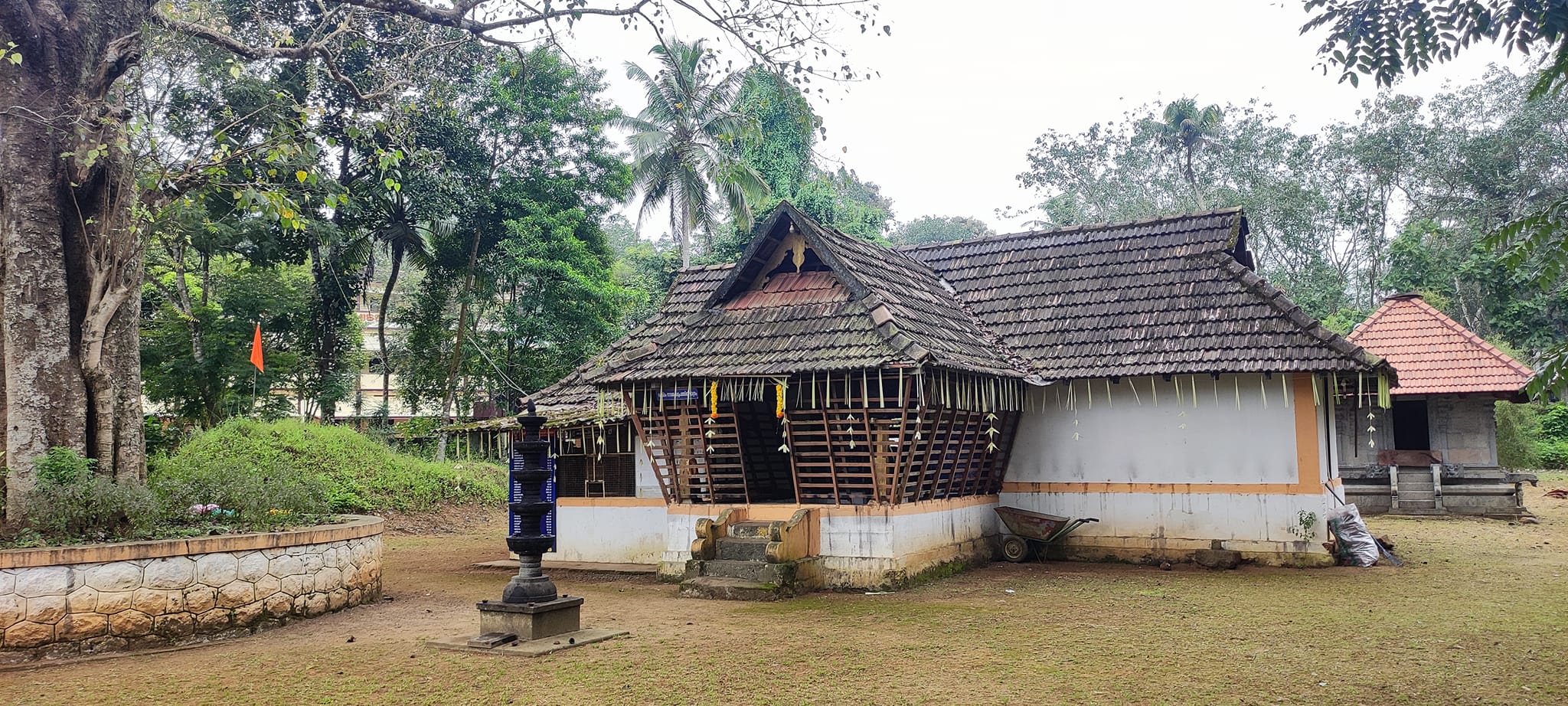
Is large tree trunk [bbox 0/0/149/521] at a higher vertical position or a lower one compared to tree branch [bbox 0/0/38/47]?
lower

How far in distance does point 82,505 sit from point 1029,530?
1005cm

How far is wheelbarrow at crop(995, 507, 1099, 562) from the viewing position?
12695 millimetres

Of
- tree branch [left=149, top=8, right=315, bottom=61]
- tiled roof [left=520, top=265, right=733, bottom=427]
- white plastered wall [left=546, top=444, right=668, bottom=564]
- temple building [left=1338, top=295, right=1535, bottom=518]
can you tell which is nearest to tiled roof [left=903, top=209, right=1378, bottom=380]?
tiled roof [left=520, top=265, right=733, bottom=427]

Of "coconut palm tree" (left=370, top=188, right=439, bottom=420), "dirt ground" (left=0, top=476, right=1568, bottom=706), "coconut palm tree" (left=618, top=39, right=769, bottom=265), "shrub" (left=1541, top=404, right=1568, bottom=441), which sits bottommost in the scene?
"dirt ground" (left=0, top=476, right=1568, bottom=706)

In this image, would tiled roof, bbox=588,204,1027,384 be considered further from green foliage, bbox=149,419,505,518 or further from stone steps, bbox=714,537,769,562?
green foliage, bbox=149,419,505,518

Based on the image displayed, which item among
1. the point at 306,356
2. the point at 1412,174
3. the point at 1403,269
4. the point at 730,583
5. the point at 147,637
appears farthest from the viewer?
the point at 1412,174

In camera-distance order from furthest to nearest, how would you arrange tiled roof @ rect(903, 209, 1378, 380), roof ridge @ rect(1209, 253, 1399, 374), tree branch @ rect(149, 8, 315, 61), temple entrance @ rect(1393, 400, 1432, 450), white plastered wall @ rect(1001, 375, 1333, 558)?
temple entrance @ rect(1393, 400, 1432, 450), white plastered wall @ rect(1001, 375, 1333, 558), tiled roof @ rect(903, 209, 1378, 380), roof ridge @ rect(1209, 253, 1399, 374), tree branch @ rect(149, 8, 315, 61)

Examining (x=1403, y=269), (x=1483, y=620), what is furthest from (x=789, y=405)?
(x=1403, y=269)

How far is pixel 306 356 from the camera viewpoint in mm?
25766

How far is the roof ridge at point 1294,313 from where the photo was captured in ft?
37.2

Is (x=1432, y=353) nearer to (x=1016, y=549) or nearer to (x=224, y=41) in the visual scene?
(x=1016, y=549)

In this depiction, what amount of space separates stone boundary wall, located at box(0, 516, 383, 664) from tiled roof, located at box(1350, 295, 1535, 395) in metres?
18.1

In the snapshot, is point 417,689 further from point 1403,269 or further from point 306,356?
point 1403,269

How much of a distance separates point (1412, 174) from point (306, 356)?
113 ft
